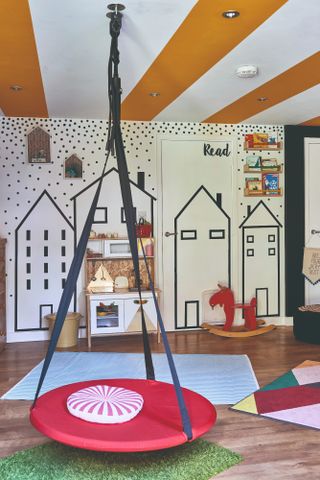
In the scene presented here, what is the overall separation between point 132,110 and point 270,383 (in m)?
2.90

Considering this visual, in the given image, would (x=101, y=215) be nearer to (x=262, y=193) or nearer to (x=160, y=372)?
(x=262, y=193)

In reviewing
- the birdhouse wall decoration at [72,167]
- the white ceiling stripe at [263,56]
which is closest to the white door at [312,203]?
the white ceiling stripe at [263,56]

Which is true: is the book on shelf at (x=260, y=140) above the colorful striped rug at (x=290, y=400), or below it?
above

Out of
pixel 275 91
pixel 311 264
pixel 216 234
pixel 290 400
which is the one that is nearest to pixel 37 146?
pixel 216 234

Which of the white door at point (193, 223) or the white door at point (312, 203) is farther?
the white door at point (312, 203)

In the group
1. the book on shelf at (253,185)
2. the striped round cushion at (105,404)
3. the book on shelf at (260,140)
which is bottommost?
the striped round cushion at (105,404)

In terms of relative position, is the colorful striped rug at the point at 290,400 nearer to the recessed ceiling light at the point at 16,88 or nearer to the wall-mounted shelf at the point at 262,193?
the wall-mounted shelf at the point at 262,193

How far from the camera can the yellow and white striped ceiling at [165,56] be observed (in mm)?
Result: 2852

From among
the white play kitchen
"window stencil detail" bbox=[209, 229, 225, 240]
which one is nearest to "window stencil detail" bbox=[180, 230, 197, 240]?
"window stencil detail" bbox=[209, 229, 225, 240]

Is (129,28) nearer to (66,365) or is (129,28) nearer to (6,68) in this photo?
(6,68)

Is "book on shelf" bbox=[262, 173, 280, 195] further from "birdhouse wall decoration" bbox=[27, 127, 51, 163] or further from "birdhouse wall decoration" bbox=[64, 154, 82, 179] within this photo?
"birdhouse wall decoration" bbox=[27, 127, 51, 163]

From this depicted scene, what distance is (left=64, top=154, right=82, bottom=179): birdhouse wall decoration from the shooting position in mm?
5676

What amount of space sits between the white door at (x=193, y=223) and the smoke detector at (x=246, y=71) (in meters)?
2.07

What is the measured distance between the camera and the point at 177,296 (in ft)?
19.7
